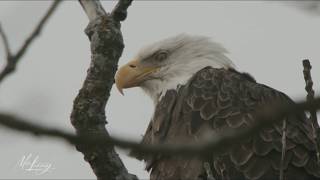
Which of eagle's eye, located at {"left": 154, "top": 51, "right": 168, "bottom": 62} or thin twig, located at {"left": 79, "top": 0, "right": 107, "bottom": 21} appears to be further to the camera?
eagle's eye, located at {"left": 154, "top": 51, "right": 168, "bottom": 62}

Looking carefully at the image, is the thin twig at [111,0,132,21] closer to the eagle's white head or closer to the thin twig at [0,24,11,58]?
the thin twig at [0,24,11,58]

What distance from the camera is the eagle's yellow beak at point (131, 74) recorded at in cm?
599

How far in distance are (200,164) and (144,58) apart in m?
2.29

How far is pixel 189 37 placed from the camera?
6.55m

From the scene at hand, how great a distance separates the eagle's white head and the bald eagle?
0.01 m

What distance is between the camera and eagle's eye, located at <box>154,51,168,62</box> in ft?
20.8

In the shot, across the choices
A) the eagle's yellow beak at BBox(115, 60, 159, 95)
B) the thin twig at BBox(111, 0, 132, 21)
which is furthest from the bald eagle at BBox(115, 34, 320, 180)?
the thin twig at BBox(111, 0, 132, 21)

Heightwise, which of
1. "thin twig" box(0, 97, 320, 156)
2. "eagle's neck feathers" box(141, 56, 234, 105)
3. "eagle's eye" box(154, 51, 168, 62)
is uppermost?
"thin twig" box(0, 97, 320, 156)

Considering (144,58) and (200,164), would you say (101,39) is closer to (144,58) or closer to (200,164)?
(200,164)

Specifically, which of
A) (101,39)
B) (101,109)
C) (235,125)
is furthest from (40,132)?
(235,125)

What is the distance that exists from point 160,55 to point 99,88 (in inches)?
119

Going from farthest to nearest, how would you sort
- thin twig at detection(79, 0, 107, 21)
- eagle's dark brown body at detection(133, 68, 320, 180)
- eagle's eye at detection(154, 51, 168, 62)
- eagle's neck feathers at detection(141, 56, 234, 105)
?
eagle's eye at detection(154, 51, 168, 62) < eagle's neck feathers at detection(141, 56, 234, 105) < eagle's dark brown body at detection(133, 68, 320, 180) < thin twig at detection(79, 0, 107, 21)

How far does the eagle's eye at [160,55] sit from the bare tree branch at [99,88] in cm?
250

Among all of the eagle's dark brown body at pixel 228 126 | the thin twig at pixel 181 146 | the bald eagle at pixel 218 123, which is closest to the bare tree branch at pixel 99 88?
the bald eagle at pixel 218 123
